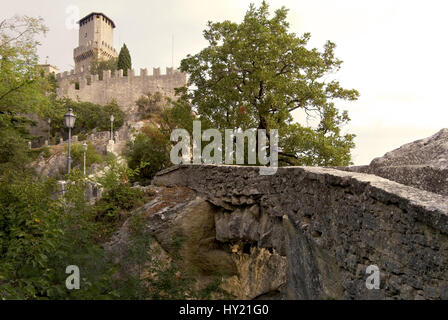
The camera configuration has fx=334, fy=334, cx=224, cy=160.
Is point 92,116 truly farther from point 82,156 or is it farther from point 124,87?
point 82,156

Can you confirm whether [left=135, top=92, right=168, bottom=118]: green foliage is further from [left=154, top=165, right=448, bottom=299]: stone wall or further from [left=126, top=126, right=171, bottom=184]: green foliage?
[left=154, top=165, right=448, bottom=299]: stone wall

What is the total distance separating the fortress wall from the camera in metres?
54.4

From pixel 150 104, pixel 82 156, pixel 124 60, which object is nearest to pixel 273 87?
pixel 82 156

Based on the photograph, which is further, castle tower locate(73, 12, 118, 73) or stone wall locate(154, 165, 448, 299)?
castle tower locate(73, 12, 118, 73)

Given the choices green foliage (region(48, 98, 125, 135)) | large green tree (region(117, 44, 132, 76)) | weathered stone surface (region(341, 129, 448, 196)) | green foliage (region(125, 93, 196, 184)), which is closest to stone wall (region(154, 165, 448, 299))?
weathered stone surface (region(341, 129, 448, 196))

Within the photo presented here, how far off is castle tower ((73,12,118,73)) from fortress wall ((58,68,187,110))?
17.3 metres

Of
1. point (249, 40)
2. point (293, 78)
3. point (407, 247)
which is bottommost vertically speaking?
point (407, 247)

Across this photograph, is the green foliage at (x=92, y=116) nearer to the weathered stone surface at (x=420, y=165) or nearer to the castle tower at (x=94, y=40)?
the castle tower at (x=94, y=40)

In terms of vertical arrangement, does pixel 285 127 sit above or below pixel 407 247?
above

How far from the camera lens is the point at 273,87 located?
14547mm

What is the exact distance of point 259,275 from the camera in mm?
7918

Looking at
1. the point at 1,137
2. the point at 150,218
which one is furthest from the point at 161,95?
the point at 150,218
